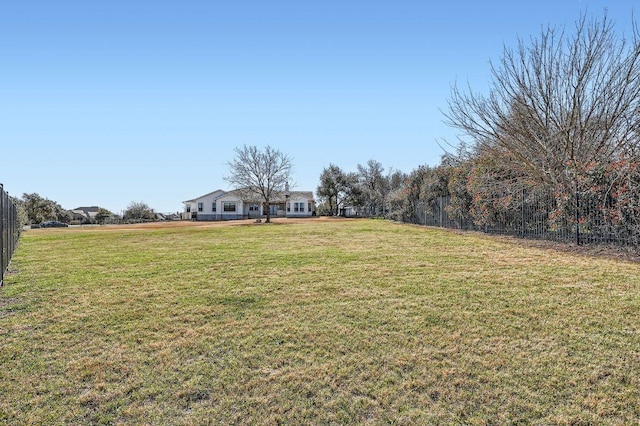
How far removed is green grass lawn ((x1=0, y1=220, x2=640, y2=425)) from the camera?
239 cm

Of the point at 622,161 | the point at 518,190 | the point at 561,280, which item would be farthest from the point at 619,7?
the point at 561,280

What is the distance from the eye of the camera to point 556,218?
374 inches

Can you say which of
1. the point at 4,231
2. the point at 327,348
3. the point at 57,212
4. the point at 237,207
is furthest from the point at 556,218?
the point at 57,212

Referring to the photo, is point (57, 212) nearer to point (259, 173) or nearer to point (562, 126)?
point (259, 173)

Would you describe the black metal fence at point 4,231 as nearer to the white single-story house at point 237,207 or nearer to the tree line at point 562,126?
the tree line at point 562,126

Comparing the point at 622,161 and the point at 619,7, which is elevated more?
the point at 619,7

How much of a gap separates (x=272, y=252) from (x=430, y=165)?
14845 mm

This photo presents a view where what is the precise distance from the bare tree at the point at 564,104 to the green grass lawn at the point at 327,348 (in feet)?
15.7

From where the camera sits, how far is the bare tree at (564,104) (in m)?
9.20

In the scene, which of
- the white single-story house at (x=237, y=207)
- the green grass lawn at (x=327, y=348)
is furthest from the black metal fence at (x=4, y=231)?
the white single-story house at (x=237, y=207)

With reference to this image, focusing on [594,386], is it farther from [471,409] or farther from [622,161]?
[622,161]

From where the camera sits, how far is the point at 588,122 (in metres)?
9.87

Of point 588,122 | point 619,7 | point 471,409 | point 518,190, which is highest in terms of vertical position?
point 619,7

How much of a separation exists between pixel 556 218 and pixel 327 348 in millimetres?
8910
